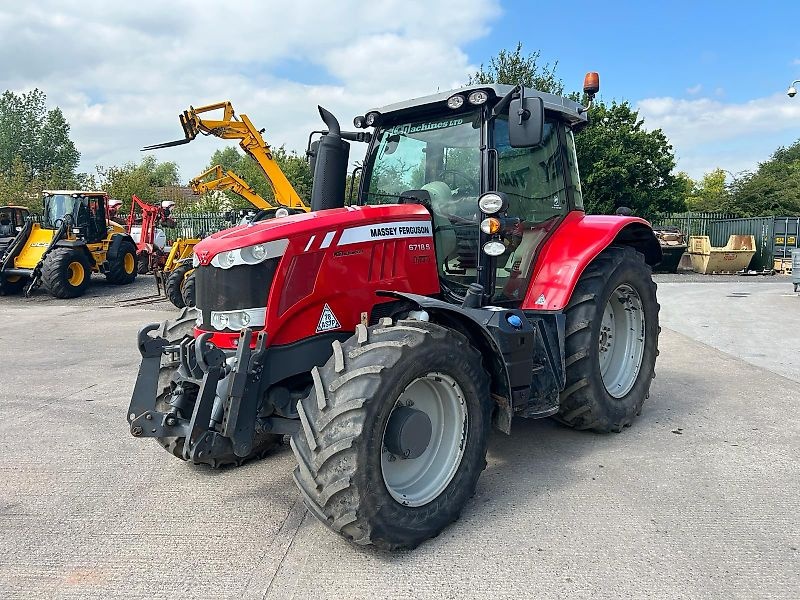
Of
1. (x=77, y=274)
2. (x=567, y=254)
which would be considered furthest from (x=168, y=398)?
(x=77, y=274)

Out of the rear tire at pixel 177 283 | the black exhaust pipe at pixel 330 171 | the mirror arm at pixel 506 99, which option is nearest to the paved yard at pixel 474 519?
the black exhaust pipe at pixel 330 171

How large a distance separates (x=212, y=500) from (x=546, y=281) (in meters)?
2.44

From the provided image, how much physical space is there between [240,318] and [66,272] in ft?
40.2

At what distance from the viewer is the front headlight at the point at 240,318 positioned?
2982 mm

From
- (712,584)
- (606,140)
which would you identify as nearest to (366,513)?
(712,584)

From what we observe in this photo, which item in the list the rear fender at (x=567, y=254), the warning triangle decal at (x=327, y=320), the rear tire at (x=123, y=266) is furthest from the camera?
the rear tire at (x=123, y=266)

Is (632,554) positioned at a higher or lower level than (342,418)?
lower

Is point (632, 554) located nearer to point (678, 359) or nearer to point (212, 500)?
point (212, 500)

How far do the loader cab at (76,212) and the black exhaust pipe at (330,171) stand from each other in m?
12.6

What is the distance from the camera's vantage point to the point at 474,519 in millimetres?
3096

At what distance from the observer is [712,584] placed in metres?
2.54

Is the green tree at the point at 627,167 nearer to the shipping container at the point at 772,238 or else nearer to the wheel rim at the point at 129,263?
the shipping container at the point at 772,238

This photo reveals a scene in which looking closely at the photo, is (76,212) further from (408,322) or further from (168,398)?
(408,322)

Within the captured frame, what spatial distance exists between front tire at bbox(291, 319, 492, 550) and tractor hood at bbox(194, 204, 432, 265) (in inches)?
21.1
